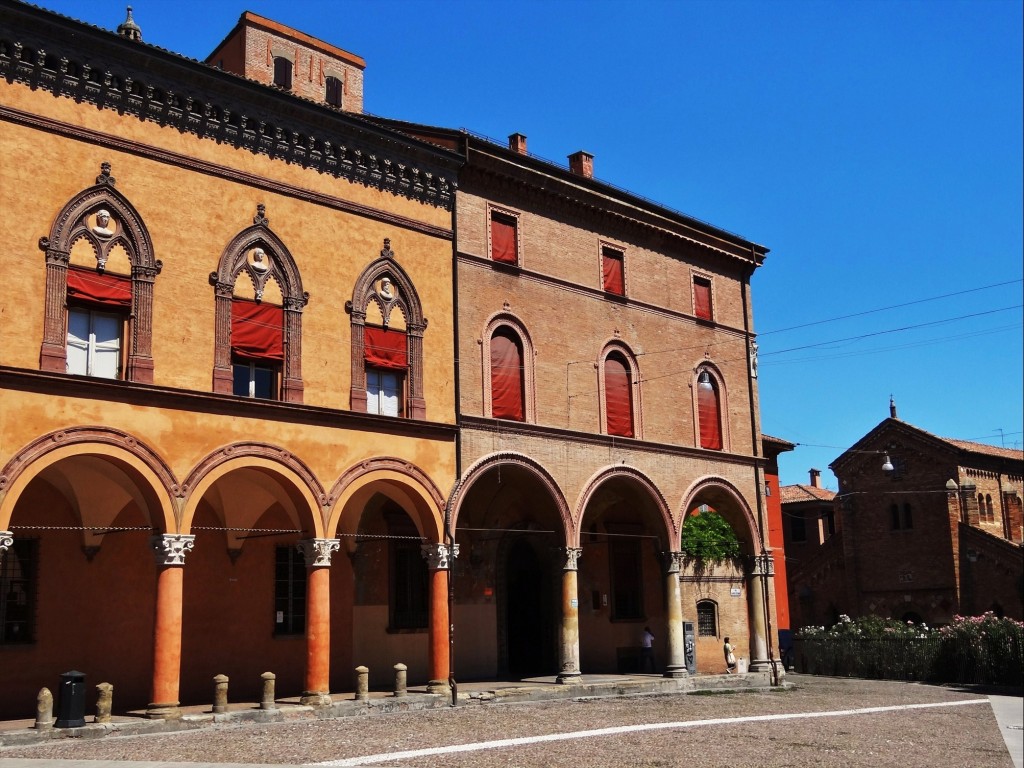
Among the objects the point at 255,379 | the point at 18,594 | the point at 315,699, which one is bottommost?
the point at 315,699

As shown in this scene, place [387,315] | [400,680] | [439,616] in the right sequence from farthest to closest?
[387,315], [439,616], [400,680]

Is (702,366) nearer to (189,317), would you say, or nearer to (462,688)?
(462,688)

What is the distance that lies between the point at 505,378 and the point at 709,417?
808 centimetres

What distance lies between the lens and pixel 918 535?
163 ft

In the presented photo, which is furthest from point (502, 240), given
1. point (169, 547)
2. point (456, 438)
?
point (169, 547)

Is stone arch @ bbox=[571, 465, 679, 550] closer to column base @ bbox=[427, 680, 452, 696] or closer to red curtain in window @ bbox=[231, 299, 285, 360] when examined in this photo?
column base @ bbox=[427, 680, 452, 696]

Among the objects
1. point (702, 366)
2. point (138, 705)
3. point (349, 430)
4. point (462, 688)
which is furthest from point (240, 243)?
point (702, 366)

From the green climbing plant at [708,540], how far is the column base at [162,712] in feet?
56.5

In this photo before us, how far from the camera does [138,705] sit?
2142cm

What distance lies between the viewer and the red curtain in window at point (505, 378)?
2595 centimetres

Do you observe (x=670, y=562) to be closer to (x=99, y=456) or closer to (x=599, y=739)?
(x=599, y=739)

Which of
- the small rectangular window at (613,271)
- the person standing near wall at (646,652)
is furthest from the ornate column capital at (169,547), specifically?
the person standing near wall at (646,652)

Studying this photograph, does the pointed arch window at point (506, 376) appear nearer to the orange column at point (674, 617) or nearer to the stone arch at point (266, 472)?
the stone arch at point (266, 472)

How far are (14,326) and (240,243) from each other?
4.81 meters
